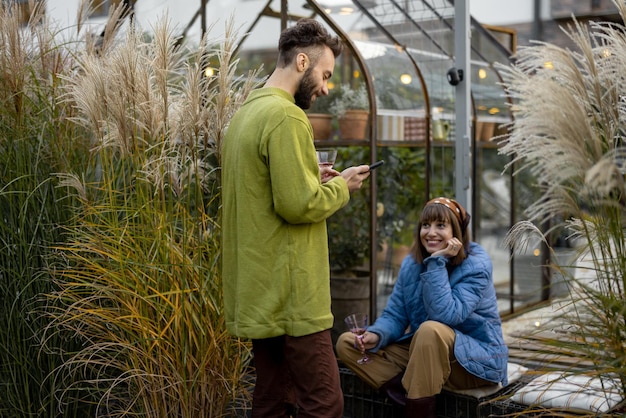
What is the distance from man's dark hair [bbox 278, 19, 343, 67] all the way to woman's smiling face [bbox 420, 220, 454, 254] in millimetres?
1074

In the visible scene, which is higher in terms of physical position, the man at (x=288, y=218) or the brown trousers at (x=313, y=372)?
→ the man at (x=288, y=218)

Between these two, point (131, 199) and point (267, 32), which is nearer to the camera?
point (131, 199)

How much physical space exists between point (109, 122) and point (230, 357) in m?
0.92

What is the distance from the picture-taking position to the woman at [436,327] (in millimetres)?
3188

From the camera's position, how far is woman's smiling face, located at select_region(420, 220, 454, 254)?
11.2 feet

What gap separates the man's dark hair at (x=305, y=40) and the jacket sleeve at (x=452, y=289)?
107 centimetres

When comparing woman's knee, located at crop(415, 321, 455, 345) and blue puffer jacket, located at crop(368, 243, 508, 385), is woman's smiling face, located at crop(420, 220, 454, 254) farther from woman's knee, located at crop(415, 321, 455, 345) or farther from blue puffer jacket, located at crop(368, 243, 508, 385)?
woman's knee, located at crop(415, 321, 455, 345)

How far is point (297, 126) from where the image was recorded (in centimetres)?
251

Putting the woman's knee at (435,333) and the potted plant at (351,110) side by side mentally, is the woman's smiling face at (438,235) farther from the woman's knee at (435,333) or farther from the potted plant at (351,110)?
the potted plant at (351,110)

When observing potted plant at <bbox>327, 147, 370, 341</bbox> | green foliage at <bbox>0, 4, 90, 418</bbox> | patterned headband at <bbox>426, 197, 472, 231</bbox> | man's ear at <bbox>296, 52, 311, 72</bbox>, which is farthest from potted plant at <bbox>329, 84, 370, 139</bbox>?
man's ear at <bbox>296, 52, 311, 72</bbox>

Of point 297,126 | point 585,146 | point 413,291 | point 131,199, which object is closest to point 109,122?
point 131,199

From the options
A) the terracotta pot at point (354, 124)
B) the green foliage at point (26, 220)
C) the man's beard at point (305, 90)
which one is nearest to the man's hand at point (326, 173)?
the man's beard at point (305, 90)

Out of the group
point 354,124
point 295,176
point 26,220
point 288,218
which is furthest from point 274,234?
point 354,124

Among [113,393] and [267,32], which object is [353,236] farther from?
[113,393]
